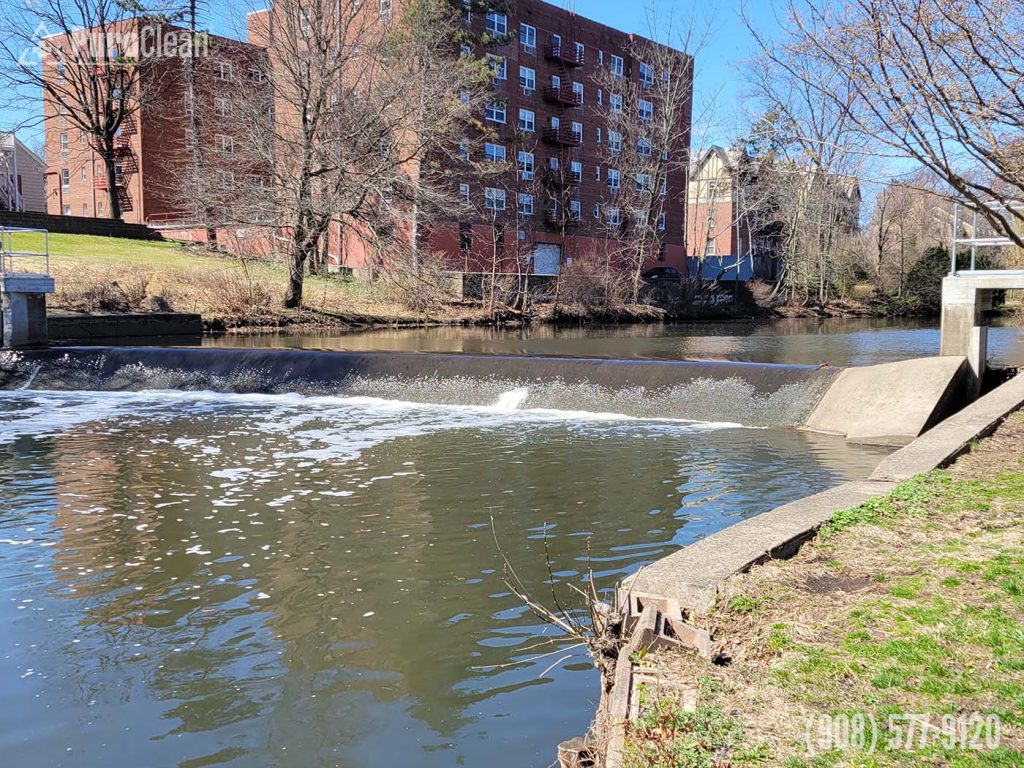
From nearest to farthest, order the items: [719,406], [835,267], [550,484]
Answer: [550,484] < [719,406] < [835,267]

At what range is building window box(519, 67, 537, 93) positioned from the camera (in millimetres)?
51344

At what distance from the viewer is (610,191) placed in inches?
2297

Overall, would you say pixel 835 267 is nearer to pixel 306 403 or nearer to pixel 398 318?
pixel 398 318

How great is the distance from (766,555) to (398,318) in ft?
101

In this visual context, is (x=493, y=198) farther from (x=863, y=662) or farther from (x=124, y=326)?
(x=863, y=662)

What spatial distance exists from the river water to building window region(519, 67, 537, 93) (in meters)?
41.3

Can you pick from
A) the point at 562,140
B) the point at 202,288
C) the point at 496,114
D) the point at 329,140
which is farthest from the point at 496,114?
the point at 202,288

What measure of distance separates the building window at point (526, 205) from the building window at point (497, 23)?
28.6 ft

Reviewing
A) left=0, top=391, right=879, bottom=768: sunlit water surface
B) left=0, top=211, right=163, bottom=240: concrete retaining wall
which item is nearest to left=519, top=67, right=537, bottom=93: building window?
left=0, top=211, right=163, bottom=240: concrete retaining wall

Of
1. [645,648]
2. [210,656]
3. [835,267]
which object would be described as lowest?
[210,656]

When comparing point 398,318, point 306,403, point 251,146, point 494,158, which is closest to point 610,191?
point 494,158

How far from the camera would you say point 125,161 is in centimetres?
4875

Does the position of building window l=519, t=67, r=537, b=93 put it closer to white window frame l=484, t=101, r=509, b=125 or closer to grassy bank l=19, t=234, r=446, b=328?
white window frame l=484, t=101, r=509, b=125

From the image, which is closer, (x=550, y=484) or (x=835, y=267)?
(x=550, y=484)
